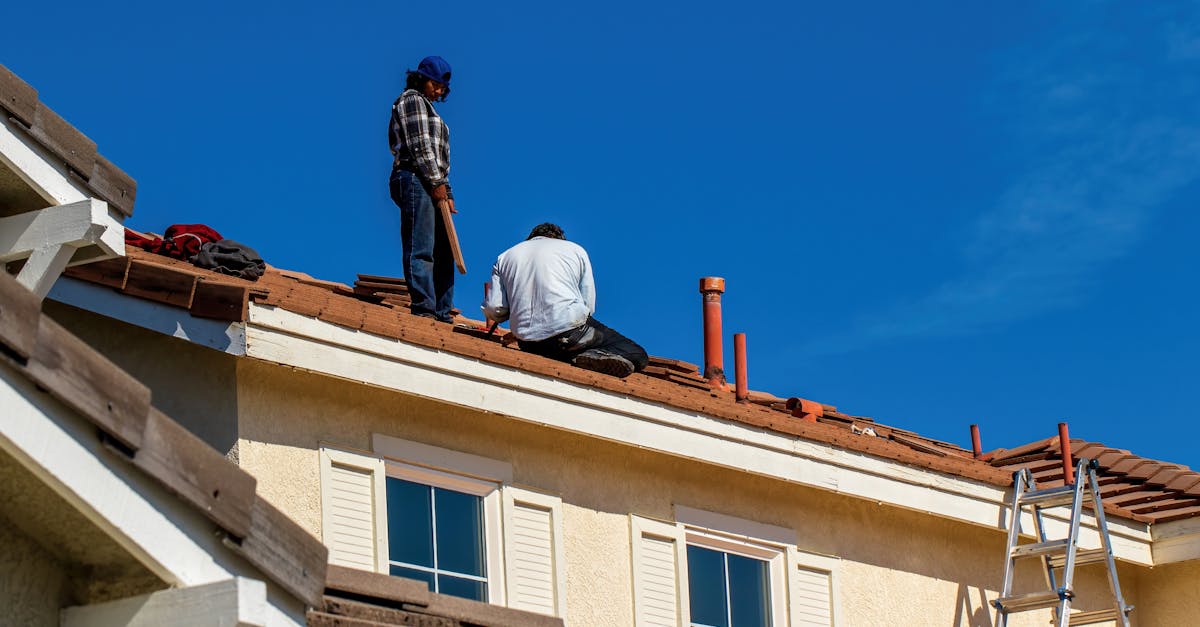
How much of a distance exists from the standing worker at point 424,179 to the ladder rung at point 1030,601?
427 centimetres

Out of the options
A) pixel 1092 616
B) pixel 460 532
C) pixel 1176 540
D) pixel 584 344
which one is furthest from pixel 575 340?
pixel 1176 540

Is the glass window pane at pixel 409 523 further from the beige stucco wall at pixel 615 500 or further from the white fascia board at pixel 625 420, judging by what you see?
the white fascia board at pixel 625 420

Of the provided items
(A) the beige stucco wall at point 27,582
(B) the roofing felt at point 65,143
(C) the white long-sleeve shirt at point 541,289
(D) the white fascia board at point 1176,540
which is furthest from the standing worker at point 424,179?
(A) the beige stucco wall at point 27,582

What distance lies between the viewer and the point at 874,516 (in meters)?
13.5

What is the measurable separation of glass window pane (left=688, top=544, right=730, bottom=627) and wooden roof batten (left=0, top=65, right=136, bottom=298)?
4.50 metres

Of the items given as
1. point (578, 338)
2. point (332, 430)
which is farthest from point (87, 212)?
point (578, 338)

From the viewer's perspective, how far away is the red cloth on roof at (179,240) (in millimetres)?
11852

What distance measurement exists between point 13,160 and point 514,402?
133 inches

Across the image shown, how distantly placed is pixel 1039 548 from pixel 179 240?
618 centimetres

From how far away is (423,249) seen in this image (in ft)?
43.5


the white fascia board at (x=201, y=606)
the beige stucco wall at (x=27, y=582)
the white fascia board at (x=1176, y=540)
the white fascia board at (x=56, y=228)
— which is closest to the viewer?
the white fascia board at (x=201, y=606)

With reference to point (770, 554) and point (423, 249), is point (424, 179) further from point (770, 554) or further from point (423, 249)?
point (770, 554)

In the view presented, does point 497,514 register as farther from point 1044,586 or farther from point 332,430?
point 1044,586

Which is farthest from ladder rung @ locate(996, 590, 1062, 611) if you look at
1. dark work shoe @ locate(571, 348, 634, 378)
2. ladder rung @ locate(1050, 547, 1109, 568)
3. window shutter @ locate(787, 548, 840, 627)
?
dark work shoe @ locate(571, 348, 634, 378)
